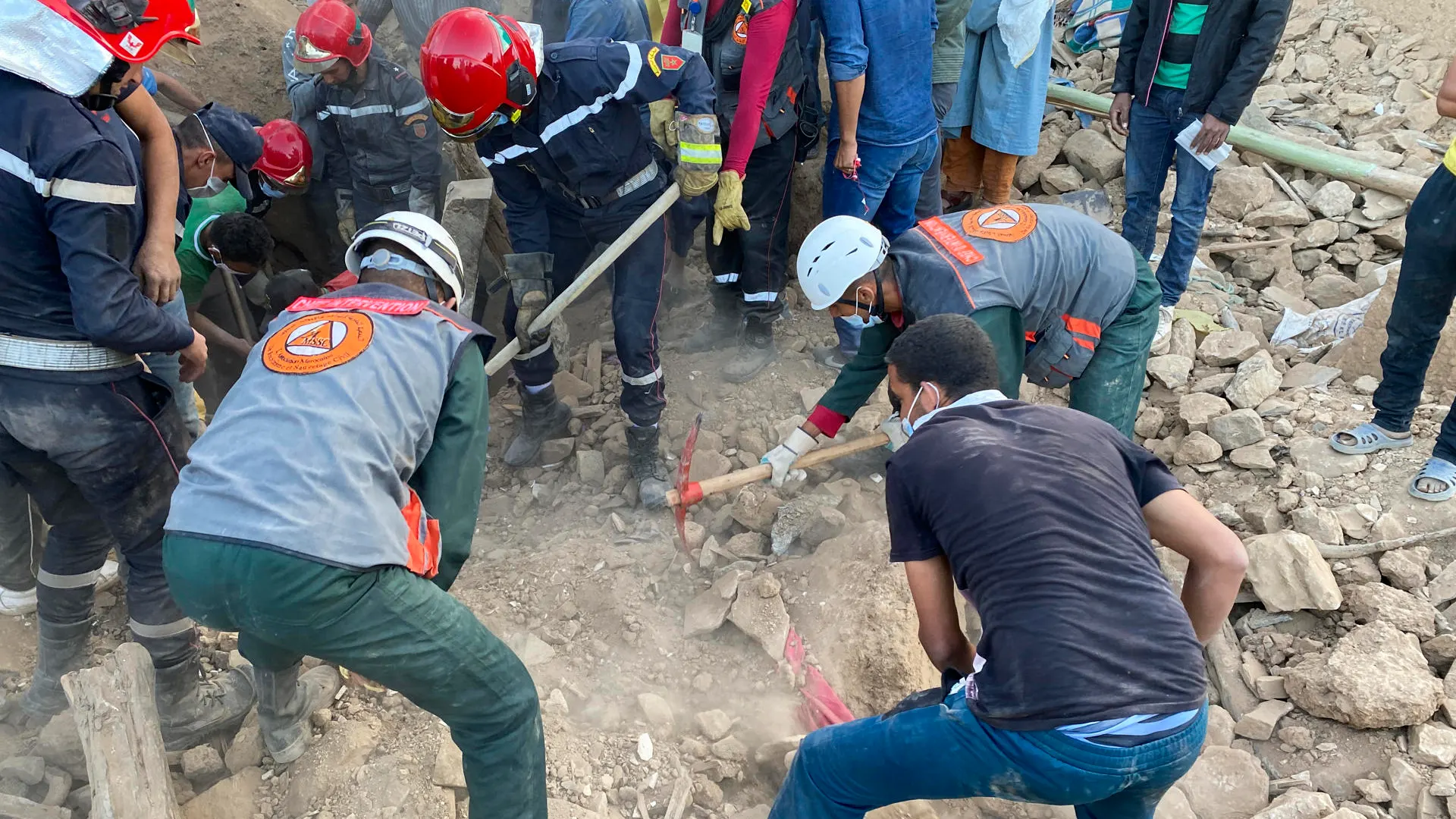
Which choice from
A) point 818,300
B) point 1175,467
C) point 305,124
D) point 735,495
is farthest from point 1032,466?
point 305,124

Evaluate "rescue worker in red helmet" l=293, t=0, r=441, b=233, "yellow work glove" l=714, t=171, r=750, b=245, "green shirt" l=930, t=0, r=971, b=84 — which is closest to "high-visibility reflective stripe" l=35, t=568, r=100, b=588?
"rescue worker in red helmet" l=293, t=0, r=441, b=233

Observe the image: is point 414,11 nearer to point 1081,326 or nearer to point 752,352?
point 752,352

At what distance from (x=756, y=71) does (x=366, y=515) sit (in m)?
2.69

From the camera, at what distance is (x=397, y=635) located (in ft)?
7.04

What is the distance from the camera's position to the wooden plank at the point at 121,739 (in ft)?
8.13

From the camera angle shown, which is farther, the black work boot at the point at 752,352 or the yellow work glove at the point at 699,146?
the black work boot at the point at 752,352

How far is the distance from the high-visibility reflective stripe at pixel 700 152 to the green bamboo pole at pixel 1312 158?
3.71 meters

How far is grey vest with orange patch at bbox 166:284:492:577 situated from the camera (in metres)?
2.05

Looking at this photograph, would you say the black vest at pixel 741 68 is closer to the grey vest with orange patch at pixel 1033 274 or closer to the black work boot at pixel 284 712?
the grey vest with orange patch at pixel 1033 274

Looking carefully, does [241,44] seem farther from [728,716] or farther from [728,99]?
[728,716]

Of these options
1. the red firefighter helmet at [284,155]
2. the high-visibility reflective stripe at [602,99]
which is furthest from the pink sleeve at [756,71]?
the red firefighter helmet at [284,155]

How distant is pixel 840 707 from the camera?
10.3 feet

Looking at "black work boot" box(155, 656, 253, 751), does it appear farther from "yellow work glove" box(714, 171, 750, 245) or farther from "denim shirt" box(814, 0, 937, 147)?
"denim shirt" box(814, 0, 937, 147)

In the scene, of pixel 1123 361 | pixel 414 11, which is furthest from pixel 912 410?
pixel 414 11
